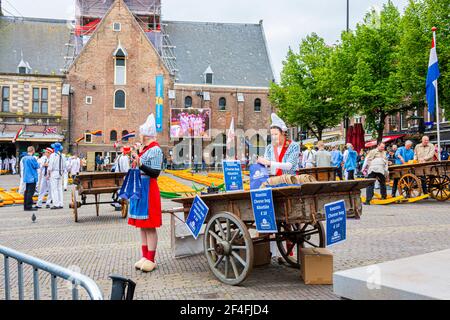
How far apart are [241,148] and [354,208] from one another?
47910 millimetres

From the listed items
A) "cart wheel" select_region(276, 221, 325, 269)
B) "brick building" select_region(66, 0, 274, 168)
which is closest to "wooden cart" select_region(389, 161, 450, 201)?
"cart wheel" select_region(276, 221, 325, 269)

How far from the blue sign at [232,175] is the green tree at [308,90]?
31.5m

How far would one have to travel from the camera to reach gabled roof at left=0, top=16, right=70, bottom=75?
1924 inches

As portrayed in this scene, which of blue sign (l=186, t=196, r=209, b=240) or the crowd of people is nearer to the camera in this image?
blue sign (l=186, t=196, r=209, b=240)

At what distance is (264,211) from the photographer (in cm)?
504

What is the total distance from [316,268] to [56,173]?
11.6 m

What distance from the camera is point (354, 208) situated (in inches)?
215

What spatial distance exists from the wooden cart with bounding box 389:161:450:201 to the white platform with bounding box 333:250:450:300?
11658mm

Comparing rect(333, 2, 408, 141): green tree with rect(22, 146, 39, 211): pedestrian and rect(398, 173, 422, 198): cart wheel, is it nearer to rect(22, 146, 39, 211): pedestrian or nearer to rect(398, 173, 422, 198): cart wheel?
rect(398, 173, 422, 198): cart wheel

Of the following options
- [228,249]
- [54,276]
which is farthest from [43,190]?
[54,276]

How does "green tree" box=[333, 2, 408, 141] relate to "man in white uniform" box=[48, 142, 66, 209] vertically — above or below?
above

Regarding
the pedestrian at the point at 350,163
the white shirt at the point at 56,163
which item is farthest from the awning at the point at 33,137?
the pedestrian at the point at 350,163

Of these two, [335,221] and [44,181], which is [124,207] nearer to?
[44,181]

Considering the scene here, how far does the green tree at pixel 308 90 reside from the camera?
3972 centimetres
